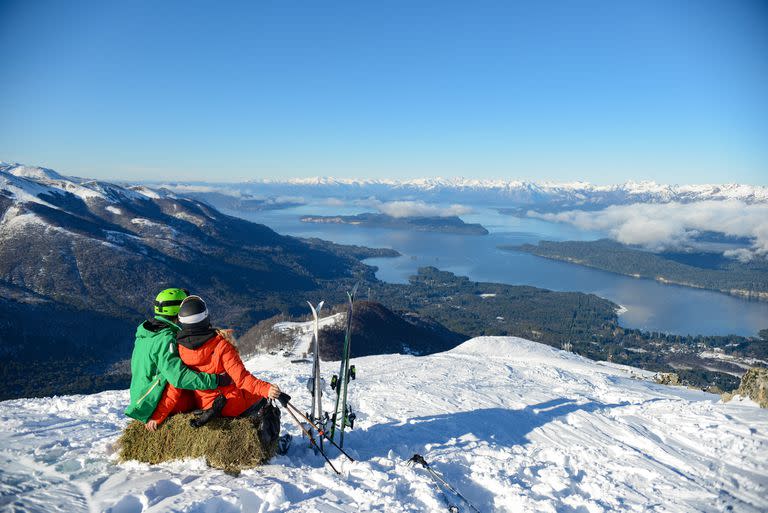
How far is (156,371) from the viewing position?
5355mm

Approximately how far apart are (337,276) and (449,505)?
176 meters

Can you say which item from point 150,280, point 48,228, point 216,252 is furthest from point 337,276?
point 48,228

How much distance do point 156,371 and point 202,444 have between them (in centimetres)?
116

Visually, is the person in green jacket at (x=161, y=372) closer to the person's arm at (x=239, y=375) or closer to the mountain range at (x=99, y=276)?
the person's arm at (x=239, y=375)

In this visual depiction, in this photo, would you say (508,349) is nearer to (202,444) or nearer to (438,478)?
(438,478)

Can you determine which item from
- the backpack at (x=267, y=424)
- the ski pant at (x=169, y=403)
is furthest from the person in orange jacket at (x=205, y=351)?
the ski pant at (x=169, y=403)

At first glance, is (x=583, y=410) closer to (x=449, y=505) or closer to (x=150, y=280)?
(x=449, y=505)

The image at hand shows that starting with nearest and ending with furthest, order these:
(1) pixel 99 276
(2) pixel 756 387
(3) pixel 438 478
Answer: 1. (3) pixel 438 478
2. (2) pixel 756 387
3. (1) pixel 99 276

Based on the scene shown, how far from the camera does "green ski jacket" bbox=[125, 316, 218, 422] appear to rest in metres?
5.04

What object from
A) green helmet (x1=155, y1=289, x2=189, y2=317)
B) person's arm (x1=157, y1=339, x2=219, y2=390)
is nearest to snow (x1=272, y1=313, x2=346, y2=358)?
green helmet (x1=155, y1=289, x2=189, y2=317)

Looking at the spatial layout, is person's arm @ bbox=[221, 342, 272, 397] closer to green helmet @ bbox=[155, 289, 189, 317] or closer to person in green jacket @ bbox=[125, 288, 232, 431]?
person in green jacket @ bbox=[125, 288, 232, 431]

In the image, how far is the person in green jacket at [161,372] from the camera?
5047 millimetres

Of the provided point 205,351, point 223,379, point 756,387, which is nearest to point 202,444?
point 223,379

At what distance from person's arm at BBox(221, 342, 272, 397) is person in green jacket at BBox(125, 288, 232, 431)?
0.19 m
